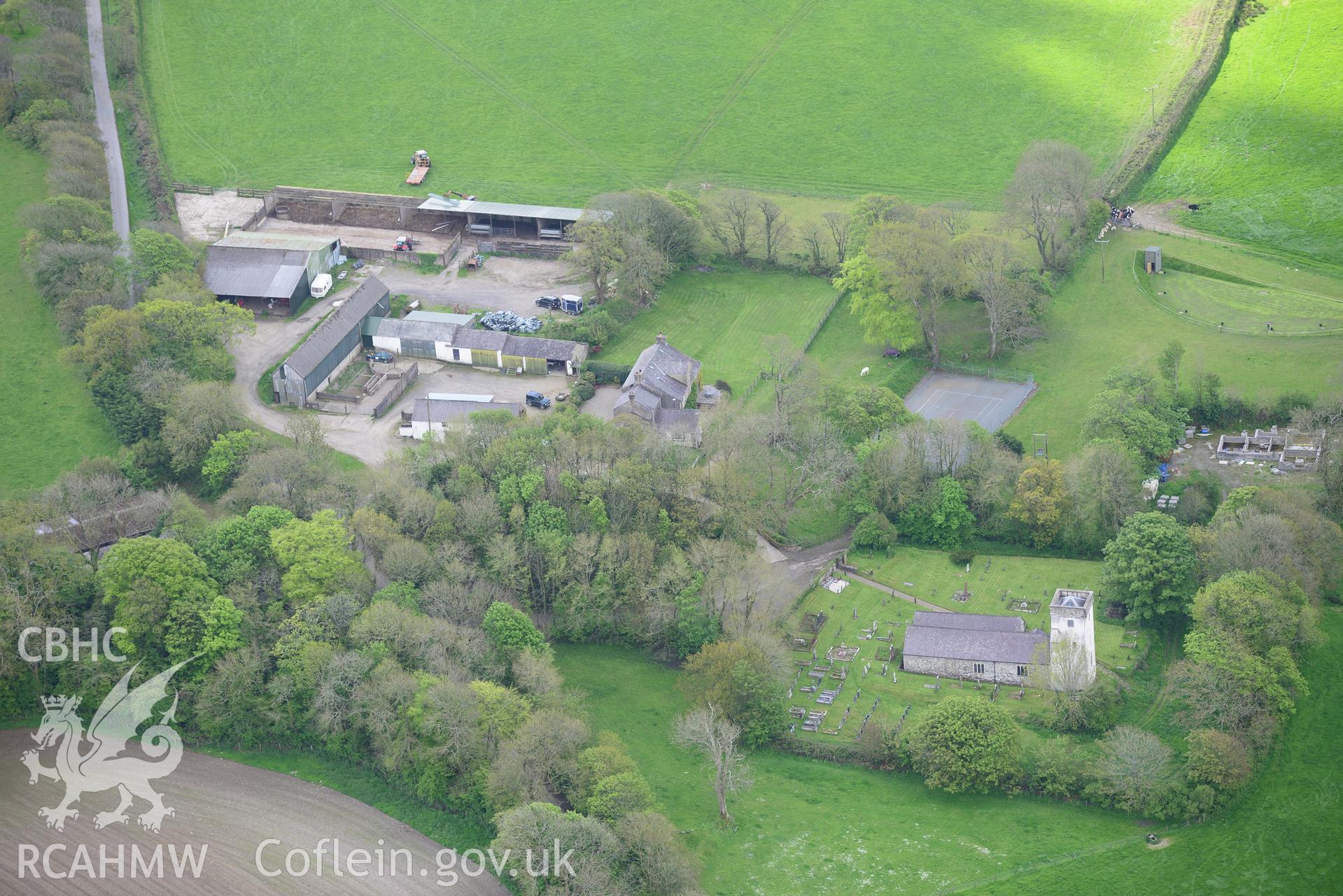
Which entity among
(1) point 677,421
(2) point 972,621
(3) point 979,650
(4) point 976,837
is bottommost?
(4) point 976,837

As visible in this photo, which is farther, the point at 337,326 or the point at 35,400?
the point at 337,326

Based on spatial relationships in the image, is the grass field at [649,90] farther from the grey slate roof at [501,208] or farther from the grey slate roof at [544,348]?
the grey slate roof at [544,348]

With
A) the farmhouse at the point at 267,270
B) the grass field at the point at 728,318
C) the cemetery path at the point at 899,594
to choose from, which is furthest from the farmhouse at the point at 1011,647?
the farmhouse at the point at 267,270

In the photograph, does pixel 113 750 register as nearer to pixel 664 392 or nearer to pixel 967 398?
pixel 664 392

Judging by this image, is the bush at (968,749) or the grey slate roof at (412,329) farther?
the grey slate roof at (412,329)

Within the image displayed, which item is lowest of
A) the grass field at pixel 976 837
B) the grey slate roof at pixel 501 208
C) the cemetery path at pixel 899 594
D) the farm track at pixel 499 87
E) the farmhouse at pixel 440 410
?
the grass field at pixel 976 837

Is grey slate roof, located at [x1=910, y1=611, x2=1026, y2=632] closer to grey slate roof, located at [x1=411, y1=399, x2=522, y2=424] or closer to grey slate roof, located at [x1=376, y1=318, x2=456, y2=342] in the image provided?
grey slate roof, located at [x1=411, y1=399, x2=522, y2=424]

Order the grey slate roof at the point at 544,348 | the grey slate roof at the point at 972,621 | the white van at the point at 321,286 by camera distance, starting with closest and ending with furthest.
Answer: the grey slate roof at the point at 972,621 → the grey slate roof at the point at 544,348 → the white van at the point at 321,286

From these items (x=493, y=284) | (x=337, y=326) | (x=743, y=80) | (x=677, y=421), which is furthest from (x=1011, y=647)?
(x=743, y=80)
